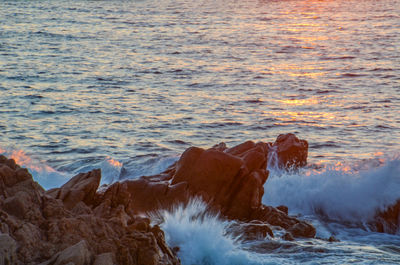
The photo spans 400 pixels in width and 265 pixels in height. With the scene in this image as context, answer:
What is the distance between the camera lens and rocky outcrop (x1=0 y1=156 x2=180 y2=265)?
16.0 ft

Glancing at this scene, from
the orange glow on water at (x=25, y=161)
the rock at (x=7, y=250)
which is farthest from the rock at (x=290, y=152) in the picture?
the rock at (x=7, y=250)

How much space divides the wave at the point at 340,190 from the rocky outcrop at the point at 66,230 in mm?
5516

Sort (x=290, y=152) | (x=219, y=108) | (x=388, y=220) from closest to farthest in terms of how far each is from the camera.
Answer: (x=388, y=220) → (x=290, y=152) → (x=219, y=108)

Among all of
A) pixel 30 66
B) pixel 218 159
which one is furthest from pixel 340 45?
pixel 218 159

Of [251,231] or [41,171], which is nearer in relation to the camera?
[251,231]

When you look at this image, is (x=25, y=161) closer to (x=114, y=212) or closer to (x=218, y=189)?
(x=218, y=189)

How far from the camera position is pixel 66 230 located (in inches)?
207

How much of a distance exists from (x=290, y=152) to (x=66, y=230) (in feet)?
25.3

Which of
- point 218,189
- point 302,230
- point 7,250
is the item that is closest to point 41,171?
point 218,189

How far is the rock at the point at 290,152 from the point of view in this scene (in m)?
12.3

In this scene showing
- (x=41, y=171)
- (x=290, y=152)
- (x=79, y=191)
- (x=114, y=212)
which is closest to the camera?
(x=114, y=212)

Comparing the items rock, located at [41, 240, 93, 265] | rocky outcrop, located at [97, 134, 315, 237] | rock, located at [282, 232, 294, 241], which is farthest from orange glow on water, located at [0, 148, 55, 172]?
rock, located at [41, 240, 93, 265]

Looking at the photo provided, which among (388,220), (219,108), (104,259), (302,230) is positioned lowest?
(388,220)

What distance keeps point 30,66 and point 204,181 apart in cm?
1732
